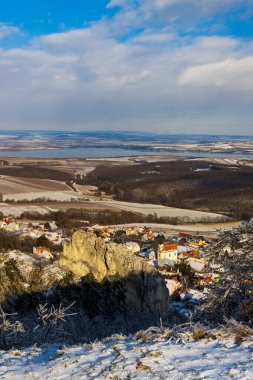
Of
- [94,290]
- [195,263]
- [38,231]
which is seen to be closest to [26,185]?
[38,231]

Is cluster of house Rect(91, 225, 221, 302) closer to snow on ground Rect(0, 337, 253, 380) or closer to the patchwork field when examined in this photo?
snow on ground Rect(0, 337, 253, 380)

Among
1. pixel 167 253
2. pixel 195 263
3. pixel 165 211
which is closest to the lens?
pixel 195 263

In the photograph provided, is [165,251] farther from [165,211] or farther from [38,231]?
[165,211]

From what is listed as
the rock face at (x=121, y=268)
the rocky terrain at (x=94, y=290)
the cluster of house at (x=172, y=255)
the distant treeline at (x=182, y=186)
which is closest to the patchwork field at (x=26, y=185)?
the distant treeline at (x=182, y=186)

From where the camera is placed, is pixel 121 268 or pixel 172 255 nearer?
pixel 121 268

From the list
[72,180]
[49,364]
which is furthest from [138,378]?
[72,180]

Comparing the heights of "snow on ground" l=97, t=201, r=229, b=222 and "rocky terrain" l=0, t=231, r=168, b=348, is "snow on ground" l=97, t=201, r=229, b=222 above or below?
below

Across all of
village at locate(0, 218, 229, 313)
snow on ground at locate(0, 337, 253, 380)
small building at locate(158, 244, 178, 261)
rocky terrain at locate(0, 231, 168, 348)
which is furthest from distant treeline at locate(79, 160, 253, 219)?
snow on ground at locate(0, 337, 253, 380)
